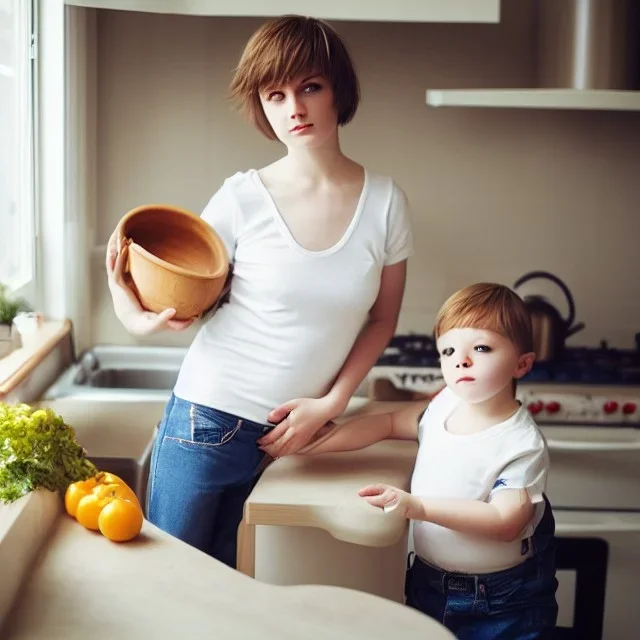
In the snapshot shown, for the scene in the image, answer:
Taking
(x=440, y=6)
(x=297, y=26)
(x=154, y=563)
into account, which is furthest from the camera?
(x=440, y=6)

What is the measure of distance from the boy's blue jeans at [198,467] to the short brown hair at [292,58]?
0.50m

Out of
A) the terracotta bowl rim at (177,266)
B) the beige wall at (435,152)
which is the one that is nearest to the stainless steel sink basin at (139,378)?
the beige wall at (435,152)

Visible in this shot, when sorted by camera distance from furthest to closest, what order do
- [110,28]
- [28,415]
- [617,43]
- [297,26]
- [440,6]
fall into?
[110,28], [617,43], [440,6], [297,26], [28,415]

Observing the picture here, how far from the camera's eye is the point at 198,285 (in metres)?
1.46

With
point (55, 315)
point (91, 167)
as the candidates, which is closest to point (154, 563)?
point (55, 315)

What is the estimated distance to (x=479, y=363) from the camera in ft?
4.81

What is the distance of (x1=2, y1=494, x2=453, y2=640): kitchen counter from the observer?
112 centimetres

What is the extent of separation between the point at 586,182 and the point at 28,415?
1.71m

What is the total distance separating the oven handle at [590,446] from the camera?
7.00 feet

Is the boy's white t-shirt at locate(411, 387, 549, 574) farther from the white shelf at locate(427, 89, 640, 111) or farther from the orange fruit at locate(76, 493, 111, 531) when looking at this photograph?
the white shelf at locate(427, 89, 640, 111)

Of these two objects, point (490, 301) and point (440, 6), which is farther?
point (440, 6)

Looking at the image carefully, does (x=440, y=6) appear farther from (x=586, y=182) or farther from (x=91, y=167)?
(x=91, y=167)

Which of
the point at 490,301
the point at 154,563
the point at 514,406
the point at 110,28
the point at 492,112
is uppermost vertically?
the point at 110,28

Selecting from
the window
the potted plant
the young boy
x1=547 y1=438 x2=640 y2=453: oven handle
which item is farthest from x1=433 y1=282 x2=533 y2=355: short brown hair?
the window
